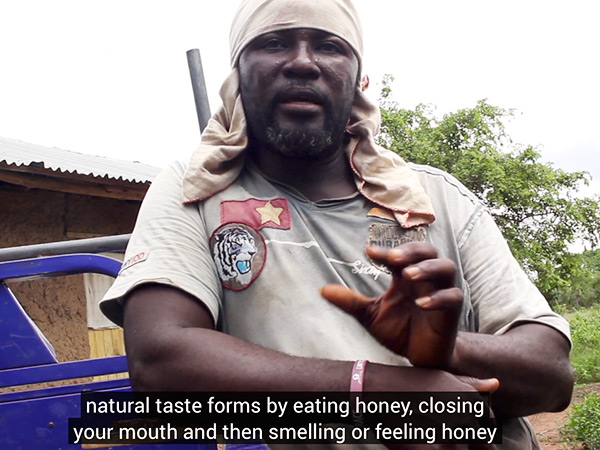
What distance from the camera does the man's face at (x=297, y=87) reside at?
5.71 feet

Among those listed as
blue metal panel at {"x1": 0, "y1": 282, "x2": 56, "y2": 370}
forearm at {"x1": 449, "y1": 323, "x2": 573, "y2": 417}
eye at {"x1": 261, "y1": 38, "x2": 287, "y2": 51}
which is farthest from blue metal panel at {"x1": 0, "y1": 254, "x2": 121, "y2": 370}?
forearm at {"x1": 449, "y1": 323, "x2": 573, "y2": 417}

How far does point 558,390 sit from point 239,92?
112 cm

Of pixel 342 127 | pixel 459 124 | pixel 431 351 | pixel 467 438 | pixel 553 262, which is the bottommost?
pixel 467 438

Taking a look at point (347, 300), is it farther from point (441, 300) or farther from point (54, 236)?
point (54, 236)

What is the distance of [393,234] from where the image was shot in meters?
1.72

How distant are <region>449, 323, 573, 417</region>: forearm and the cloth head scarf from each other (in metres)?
0.41

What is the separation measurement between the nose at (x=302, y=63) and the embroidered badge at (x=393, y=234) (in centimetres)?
43

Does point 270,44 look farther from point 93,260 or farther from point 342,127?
point 93,260

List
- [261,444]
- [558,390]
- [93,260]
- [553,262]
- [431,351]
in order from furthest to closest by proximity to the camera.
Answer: [553,262], [93,260], [261,444], [558,390], [431,351]

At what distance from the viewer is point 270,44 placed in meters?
1.77

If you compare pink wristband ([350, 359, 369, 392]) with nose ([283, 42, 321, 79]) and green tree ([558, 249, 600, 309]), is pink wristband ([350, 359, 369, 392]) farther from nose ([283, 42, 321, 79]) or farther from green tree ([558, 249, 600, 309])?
green tree ([558, 249, 600, 309])

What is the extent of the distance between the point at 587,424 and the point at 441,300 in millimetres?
6062

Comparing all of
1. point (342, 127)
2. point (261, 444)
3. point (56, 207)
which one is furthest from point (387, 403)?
point (56, 207)

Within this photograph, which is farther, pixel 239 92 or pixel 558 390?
pixel 239 92
